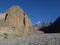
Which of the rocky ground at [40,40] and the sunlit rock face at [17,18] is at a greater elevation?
the sunlit rock face at [17,18]

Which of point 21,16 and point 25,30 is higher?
point 21,16

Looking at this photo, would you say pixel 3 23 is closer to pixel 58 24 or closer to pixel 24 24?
pixel 24 24

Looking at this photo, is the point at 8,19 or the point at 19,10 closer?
the point at 8,19

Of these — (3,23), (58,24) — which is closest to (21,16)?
(3,23)

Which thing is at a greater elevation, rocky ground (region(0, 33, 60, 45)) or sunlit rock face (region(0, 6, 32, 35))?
sunlit rock face (region(0, 6, 32, 35))

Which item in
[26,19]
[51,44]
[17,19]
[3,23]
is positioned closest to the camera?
[51,44]

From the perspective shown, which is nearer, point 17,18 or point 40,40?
point 40,40

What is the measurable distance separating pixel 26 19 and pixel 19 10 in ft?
22.6

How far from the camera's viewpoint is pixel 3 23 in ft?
205

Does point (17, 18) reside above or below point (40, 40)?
above

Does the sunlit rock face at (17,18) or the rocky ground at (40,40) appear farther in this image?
the sunlit rock face at (17,18)

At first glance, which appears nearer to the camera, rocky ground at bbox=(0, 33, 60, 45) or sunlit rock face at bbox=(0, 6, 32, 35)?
rocky ground at bbox=(0, 33, 60, 45)

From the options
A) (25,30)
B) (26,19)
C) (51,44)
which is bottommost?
(51,44)

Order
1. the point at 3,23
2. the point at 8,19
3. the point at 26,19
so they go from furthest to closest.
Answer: the point at 26,19 < the point at 8,19 < the point at 3,23
